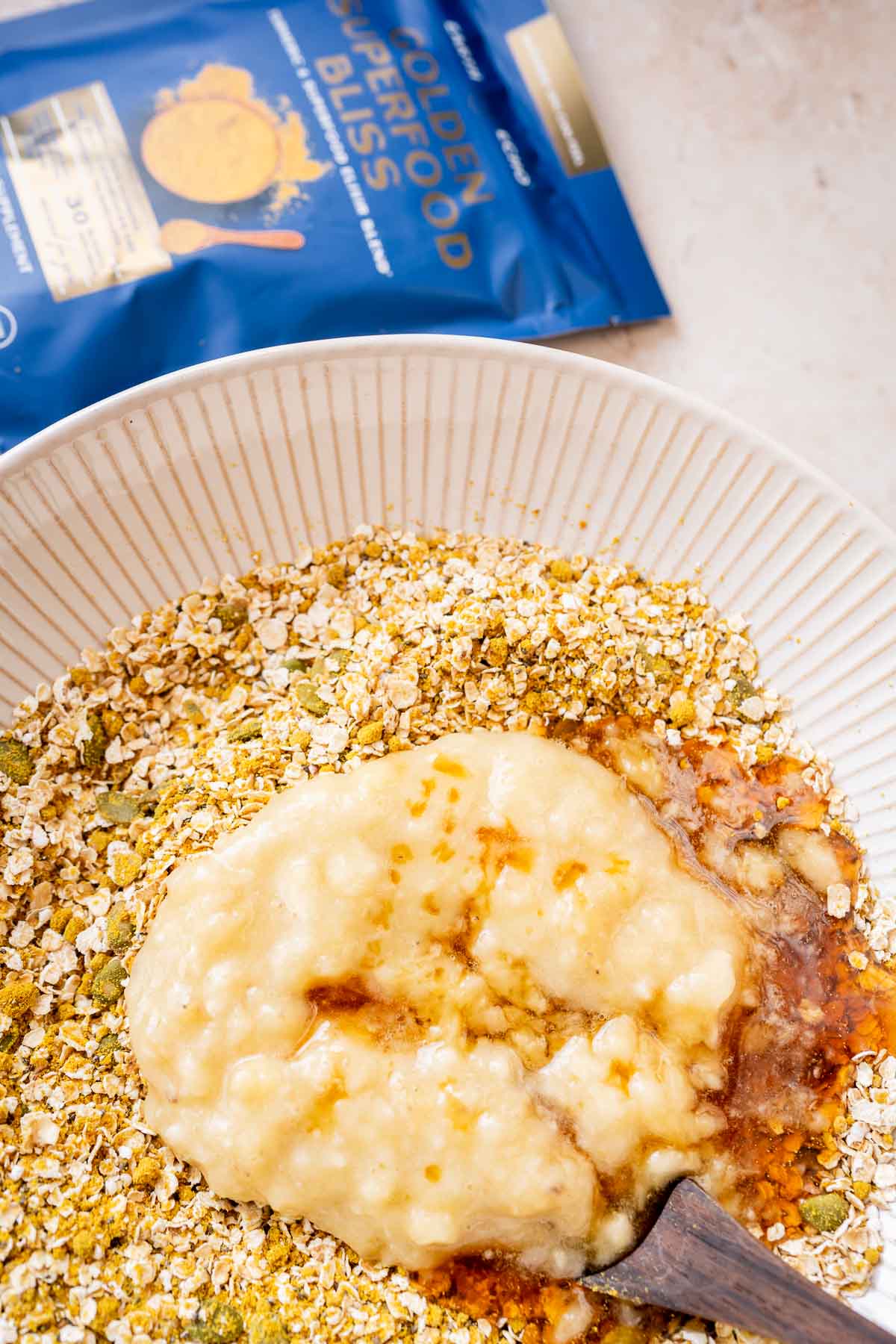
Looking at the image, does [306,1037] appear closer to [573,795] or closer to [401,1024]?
[401,1024]

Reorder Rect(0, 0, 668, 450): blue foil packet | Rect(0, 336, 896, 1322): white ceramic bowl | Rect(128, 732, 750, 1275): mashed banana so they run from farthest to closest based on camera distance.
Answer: Rect(0, 0, 668, 450): blue foil packet < Rect(0, 336, 896, 1322): white ceramic bowl < Rect(128, 732, 750, 1275): mashed banana

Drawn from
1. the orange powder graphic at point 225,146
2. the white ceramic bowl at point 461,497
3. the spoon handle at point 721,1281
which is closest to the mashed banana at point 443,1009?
the spoon handle at point 721,1281

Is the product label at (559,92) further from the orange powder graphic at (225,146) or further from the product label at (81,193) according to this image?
the product label at (81,193)

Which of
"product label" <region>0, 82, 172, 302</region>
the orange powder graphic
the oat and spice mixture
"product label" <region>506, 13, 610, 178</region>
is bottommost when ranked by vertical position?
the oat and spice mixture

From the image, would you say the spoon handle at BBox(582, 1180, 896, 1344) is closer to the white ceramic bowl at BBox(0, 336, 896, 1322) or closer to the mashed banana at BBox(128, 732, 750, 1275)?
the mashed banana at BBox(128, 732, 750, 1275)

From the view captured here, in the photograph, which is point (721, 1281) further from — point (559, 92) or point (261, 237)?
point (559, 92)

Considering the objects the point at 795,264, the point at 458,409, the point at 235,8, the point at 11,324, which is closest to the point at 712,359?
the point at 795,264

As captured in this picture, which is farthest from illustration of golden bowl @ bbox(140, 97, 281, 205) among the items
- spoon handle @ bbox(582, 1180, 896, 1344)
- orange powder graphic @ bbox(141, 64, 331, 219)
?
spoon handle @ bbox(582, 1180, 896, 1344)
